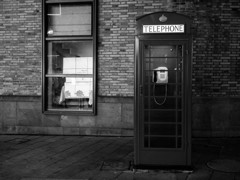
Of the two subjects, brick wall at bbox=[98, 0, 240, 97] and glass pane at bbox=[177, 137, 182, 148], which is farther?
brick wall at bbox=[98, 0, 240, 97]

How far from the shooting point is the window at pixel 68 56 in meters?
8.98

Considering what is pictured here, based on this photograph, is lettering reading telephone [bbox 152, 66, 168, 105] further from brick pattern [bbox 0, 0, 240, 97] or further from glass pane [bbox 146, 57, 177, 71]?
brick pattern [bbox 0, 0, 240, 97]

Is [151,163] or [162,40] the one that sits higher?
[162,40]

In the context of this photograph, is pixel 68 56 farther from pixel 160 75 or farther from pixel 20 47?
pixel 160 75

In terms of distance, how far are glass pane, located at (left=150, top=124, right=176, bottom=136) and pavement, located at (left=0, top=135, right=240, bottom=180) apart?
28.4 inches

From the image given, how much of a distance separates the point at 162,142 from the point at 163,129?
0.84 ft

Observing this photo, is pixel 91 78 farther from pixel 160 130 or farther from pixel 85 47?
pixel 160 130

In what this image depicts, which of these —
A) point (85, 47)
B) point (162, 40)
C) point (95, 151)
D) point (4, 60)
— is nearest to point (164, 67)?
point (162, 40)

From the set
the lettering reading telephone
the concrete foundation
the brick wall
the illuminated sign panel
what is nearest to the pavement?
the concrete foundation

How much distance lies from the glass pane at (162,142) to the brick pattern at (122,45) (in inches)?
136

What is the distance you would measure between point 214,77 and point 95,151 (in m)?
4.29

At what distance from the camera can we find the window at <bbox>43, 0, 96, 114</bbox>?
8977 millimetres

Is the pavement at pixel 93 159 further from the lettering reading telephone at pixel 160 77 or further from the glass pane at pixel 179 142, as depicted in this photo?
the lettering reading telephone at pixel 160 77

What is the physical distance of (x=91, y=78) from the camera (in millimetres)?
9031
